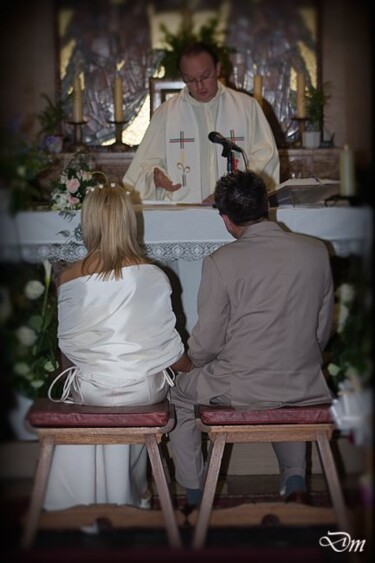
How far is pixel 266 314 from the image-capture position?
3.61 m

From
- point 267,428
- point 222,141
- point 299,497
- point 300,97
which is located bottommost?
point 299,497

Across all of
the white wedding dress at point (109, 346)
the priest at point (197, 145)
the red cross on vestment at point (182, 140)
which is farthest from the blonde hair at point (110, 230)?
the red cross on vestment at point (182, 140)

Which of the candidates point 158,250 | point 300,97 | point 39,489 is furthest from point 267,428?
point 300,97

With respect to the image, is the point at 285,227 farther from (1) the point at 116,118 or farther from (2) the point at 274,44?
(2) the point at 274,44

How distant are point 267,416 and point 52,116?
303 centimetres

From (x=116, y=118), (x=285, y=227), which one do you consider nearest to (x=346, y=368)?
(x=285, y=227)

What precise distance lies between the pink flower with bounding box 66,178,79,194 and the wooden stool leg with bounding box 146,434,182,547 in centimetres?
140

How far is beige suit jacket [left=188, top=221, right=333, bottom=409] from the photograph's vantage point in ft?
11.8

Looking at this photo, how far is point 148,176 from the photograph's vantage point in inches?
205

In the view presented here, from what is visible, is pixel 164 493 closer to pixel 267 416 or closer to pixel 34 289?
pixel 267 416

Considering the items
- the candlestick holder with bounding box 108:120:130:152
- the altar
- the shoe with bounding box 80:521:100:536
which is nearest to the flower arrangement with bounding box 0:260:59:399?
the altar

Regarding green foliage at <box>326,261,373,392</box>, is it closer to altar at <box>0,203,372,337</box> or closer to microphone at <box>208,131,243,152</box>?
altar at <box>0,203,372,337</box>

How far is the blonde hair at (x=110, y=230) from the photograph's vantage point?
3.73 m

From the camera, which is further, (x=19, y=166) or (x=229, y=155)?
(x=229, y=155)
